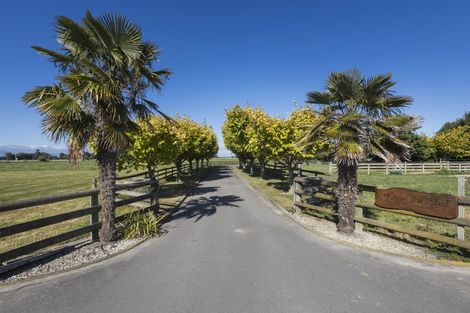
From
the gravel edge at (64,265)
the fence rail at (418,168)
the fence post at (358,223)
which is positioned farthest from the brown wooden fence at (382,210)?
the fence rail at (418,168)

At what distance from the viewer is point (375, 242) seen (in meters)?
6.65

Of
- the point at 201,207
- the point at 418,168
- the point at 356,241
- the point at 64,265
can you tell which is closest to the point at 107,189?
the point at 64,265

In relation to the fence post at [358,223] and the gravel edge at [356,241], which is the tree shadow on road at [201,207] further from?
the fence post at [358,223]

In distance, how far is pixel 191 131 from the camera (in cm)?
2231

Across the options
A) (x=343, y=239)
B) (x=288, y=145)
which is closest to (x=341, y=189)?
(x=343, y=239)

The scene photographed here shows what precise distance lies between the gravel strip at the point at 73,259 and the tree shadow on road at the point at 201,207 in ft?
10.1

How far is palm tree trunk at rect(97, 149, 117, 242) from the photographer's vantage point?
6402mm

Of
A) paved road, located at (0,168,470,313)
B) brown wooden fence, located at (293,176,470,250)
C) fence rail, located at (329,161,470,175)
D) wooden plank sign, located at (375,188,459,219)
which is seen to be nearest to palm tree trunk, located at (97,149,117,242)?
paved road, located at (0,168,470,313)

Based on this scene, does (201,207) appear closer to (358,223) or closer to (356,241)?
(358,223)

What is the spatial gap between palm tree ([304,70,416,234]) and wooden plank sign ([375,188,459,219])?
725mm

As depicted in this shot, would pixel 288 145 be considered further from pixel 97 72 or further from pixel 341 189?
pixel 97 72

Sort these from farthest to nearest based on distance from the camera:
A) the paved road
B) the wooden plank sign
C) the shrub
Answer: the shrub, the wooden plank sign, the paved road

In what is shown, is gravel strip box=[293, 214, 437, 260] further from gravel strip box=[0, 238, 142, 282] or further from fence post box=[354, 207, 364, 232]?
gravel strip box=[0, 238, 142, 282]

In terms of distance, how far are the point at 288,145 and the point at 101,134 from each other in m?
10.0
